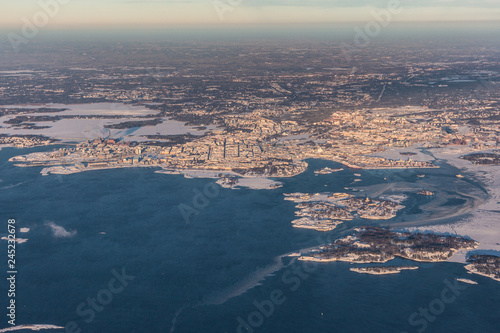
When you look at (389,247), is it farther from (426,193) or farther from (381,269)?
(426,193)

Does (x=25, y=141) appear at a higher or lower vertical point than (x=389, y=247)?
lower

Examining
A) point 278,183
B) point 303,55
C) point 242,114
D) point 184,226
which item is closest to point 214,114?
point 242,114

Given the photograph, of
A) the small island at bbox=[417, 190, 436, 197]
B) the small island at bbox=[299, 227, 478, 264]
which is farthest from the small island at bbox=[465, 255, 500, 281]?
the small island at bbox=[417, 190, 436, 197]

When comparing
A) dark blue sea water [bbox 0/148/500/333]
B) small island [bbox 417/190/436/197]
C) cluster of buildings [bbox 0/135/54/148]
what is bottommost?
cluster of buildings [bbox 0/135/54/148]

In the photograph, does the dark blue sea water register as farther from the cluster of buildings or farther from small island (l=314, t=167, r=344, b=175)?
the cluster of buildings

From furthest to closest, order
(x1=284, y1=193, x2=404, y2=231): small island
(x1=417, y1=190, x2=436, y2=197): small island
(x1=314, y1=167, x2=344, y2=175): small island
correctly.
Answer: (x1=314, y1=167, x2=344, y2=175): small island, (x1=417, y1=190, x2=436, y2=197): small island, (x1=284, y1=193, x2=404, y2=231): small island

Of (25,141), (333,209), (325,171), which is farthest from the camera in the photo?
(25,141)

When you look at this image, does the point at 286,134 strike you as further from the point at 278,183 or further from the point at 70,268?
the point at 70,268

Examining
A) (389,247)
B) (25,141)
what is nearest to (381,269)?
(389,247)

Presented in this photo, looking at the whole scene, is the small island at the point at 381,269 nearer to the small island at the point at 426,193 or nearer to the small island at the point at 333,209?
the small island at the point at 333,209
